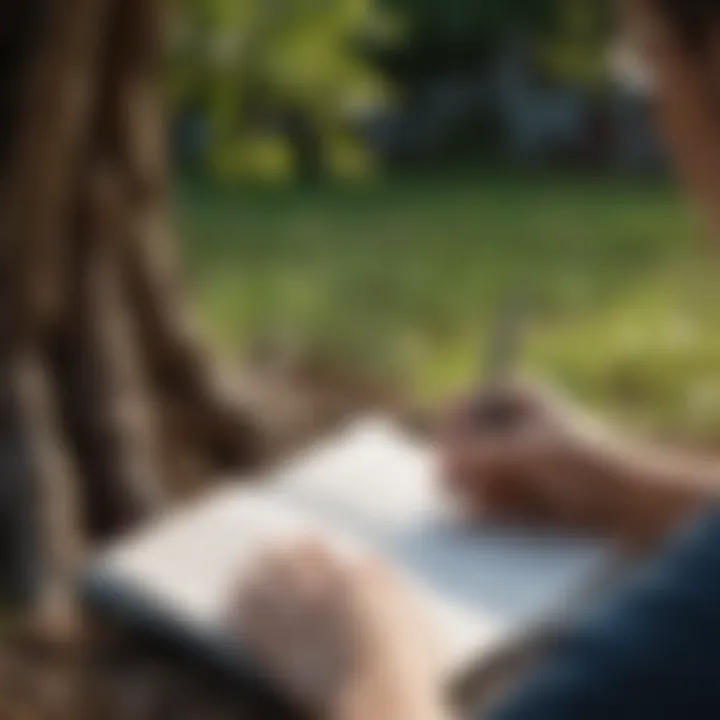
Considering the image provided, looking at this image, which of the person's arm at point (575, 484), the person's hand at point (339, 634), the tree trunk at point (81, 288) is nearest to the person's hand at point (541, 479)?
the person's arm at point (575, 484)

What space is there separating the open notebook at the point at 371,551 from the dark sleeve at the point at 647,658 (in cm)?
15

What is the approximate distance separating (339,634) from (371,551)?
0.38 feet

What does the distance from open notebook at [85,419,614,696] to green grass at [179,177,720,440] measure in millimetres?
955

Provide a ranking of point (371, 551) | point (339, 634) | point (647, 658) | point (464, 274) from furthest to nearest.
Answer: point (464, 274), point (371, 551), point (339, 634), point (647, 658)

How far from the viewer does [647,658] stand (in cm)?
52

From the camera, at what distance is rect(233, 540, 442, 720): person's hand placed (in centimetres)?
62

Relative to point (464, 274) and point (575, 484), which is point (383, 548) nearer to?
point (575, 484)

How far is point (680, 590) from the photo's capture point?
0.54 m

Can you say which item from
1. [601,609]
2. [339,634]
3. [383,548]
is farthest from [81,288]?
[601,609]

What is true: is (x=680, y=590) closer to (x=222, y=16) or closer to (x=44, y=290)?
(x=44, y=290)

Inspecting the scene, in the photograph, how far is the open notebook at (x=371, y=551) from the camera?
2.32 feet

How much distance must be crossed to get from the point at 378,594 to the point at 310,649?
0.11 ft

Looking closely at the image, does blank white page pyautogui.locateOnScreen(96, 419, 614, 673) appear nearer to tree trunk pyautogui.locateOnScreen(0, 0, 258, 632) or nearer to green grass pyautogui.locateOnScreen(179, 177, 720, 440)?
tree trunk pyautogui.locateOnScreen(0, 0, 258, 632)

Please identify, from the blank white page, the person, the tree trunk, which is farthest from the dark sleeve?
the tree trunk
